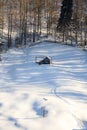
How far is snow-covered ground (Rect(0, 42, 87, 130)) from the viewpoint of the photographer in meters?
25.2

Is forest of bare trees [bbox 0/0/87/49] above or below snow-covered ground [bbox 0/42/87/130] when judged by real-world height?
above

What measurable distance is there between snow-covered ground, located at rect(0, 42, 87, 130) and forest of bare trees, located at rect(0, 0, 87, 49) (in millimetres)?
23600

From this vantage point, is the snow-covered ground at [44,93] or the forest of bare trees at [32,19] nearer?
the snow-covered ground at [44,93]

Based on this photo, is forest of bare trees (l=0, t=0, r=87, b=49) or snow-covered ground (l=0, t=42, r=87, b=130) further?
forest of bare trees (l=0, t=0, r=87, b=49)

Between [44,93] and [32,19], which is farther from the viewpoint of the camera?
[32,19]

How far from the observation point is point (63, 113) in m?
26.5

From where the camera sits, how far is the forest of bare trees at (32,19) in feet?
243

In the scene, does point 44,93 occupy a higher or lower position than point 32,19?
lower

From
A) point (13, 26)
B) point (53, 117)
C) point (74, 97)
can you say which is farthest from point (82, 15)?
point (53, 117)

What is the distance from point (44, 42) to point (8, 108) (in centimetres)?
3411

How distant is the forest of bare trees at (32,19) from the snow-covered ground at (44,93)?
77.4 ft

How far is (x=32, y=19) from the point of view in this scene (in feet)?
274

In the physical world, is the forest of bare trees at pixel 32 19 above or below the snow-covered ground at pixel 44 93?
above

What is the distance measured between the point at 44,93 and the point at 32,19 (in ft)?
176
